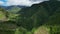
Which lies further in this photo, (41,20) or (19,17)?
(41,20)

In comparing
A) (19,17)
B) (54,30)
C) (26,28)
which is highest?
(19,17)

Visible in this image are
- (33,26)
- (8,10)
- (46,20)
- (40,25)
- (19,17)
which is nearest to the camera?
(8,10)

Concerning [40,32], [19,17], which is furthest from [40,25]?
[19,17]

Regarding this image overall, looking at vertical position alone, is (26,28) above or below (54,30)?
above

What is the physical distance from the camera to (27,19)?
8.89m

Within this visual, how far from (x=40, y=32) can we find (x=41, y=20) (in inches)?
34.7

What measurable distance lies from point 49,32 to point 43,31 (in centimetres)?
35

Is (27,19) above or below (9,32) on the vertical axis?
above

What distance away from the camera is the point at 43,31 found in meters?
9.98

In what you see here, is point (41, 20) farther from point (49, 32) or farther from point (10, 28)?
point (10, 28)

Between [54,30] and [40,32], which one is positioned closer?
[40,32]

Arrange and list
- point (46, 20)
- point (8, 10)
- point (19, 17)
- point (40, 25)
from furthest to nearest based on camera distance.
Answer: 1. point (46, 20)
2. point (40, 25)
3. point (19, 17)
4. point (8, 10)

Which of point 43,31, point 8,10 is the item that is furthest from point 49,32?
point 8,10

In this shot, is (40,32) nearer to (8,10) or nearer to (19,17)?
(19,17)
